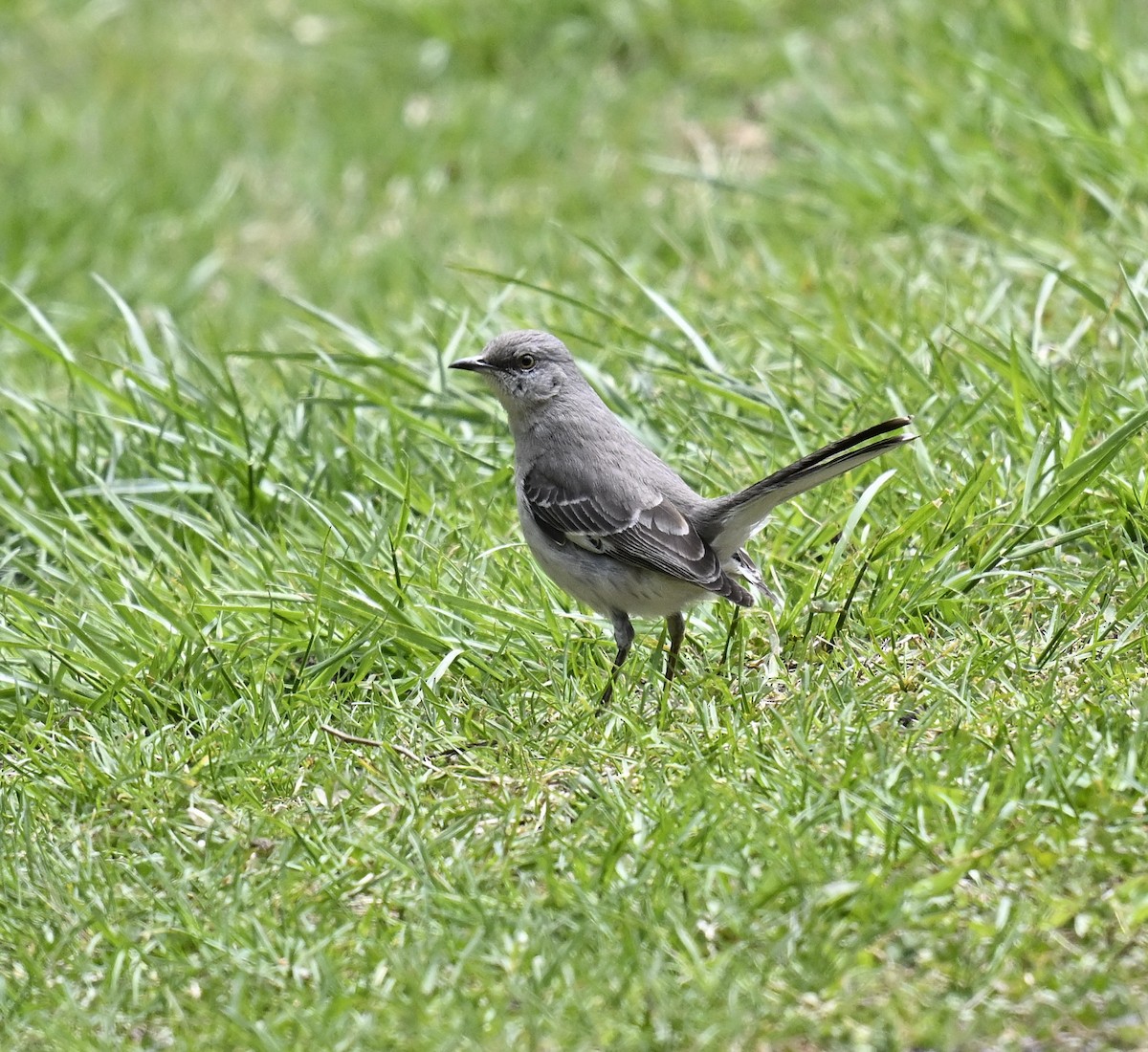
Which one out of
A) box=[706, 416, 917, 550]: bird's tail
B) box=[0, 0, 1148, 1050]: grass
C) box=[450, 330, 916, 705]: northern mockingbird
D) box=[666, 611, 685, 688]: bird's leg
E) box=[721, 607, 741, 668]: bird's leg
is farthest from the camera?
box=[666, 611, 685, 688]: bird's leg

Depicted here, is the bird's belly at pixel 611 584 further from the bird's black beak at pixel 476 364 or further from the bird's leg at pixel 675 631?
the bird's black beak at pixel 476 364

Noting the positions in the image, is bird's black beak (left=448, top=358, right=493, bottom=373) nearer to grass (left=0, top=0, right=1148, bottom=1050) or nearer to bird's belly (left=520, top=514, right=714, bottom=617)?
grass (left=0, top=0, right=1148, bottom=1050)

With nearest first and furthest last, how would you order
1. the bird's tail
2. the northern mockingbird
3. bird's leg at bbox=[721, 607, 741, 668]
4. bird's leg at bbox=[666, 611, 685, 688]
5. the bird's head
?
1. the bird's tail
2. the northern mockingbird
3. bird's leg at bbox=[721, 607, 741, 668]
4. bird's leg at bbox=[666, 611, 685, 688]
5. the bird's head

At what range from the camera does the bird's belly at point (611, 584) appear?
16.7 ft

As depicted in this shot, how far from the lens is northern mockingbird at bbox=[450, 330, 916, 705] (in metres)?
4.87

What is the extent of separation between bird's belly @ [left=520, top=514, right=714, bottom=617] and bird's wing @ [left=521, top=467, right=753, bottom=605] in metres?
0.03

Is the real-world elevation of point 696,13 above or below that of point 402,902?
above

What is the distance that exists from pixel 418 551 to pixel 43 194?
17.5 feet

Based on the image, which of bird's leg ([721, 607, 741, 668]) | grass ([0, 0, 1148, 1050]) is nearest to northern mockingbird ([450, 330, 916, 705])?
bird's leg ([721, 607, 741, 668])

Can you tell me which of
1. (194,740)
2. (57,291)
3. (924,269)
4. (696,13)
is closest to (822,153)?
(924,269)

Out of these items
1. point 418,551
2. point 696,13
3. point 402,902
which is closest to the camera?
point 402,902

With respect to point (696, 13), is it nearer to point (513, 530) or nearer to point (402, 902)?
point (513, 530)

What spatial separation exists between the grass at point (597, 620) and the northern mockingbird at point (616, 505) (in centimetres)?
25

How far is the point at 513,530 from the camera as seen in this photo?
5.90m
